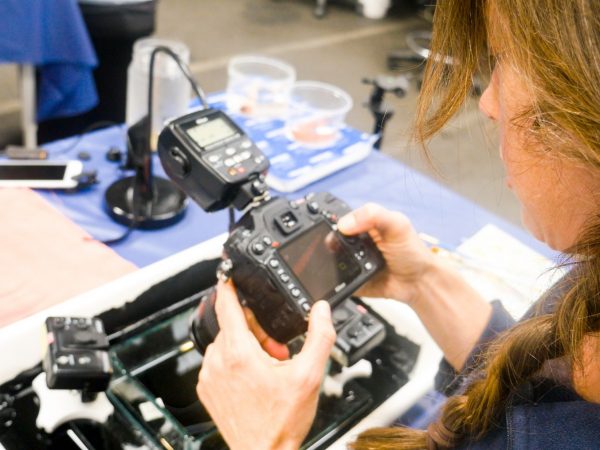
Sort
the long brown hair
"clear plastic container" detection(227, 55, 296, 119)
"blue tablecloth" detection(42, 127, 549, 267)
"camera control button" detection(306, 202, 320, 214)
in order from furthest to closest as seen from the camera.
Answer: "clear plastic container" detection(227, 55, 296, 119)
"blue tablecloth" detection(42, 127, 549, 267)
"camera control button" detection(306, 202, 320, 214)
the long brown hair

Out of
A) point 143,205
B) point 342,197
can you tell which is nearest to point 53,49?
point 143,205

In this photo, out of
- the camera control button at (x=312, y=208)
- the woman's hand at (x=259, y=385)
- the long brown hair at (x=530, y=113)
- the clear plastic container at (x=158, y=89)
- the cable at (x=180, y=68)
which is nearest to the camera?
the long brown hair at (x=530, y=113)

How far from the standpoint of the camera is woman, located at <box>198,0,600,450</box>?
41 centimetres

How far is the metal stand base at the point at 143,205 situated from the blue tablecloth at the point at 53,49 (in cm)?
67

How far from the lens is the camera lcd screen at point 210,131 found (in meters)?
0.71

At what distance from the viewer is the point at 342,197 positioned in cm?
113

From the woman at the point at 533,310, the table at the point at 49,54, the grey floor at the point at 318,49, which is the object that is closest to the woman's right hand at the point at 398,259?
the woman at the point at 533,310

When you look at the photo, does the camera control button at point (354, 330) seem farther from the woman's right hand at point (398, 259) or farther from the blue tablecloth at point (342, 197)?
the blue tablecloth at point (342, 197)

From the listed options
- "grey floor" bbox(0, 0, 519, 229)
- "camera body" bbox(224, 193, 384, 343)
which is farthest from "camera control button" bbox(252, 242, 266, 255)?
"grey floor" bbox(0, 0, 519, 229)

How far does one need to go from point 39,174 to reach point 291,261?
0.57 metres

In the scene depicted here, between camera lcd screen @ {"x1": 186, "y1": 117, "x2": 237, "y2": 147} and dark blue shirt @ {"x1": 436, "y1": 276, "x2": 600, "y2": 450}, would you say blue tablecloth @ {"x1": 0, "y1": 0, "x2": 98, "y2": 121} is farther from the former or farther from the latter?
dark blue shirt @ {"x1": 436, "y1": 276, "x2": 600, "y2": 450}

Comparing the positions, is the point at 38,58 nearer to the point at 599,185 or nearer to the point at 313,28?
the point at 599,185

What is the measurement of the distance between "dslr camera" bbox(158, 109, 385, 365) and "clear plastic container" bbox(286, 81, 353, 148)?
45 cm

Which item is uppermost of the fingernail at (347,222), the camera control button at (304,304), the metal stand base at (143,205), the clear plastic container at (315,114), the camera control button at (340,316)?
the fingernail at (347,222)
